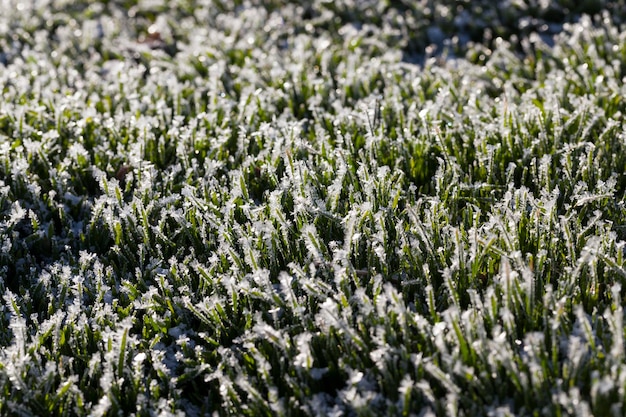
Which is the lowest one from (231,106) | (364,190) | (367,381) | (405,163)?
(367,381)

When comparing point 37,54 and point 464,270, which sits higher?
point 37,54

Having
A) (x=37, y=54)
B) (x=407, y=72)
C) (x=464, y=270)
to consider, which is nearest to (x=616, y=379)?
(x=464, y=270)

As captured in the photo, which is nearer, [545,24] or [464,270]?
[464,270]

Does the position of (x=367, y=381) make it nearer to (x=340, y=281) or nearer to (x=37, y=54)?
(x=340, y=281)

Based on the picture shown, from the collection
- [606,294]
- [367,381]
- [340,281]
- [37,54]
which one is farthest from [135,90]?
[606,294]

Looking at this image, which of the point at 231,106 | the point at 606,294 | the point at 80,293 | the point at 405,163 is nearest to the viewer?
the point at 606,294

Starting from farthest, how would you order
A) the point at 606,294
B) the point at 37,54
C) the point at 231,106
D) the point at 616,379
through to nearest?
the point at 37,54 → the point at 231,106 → the point at 606,294 → the point at 616,379
